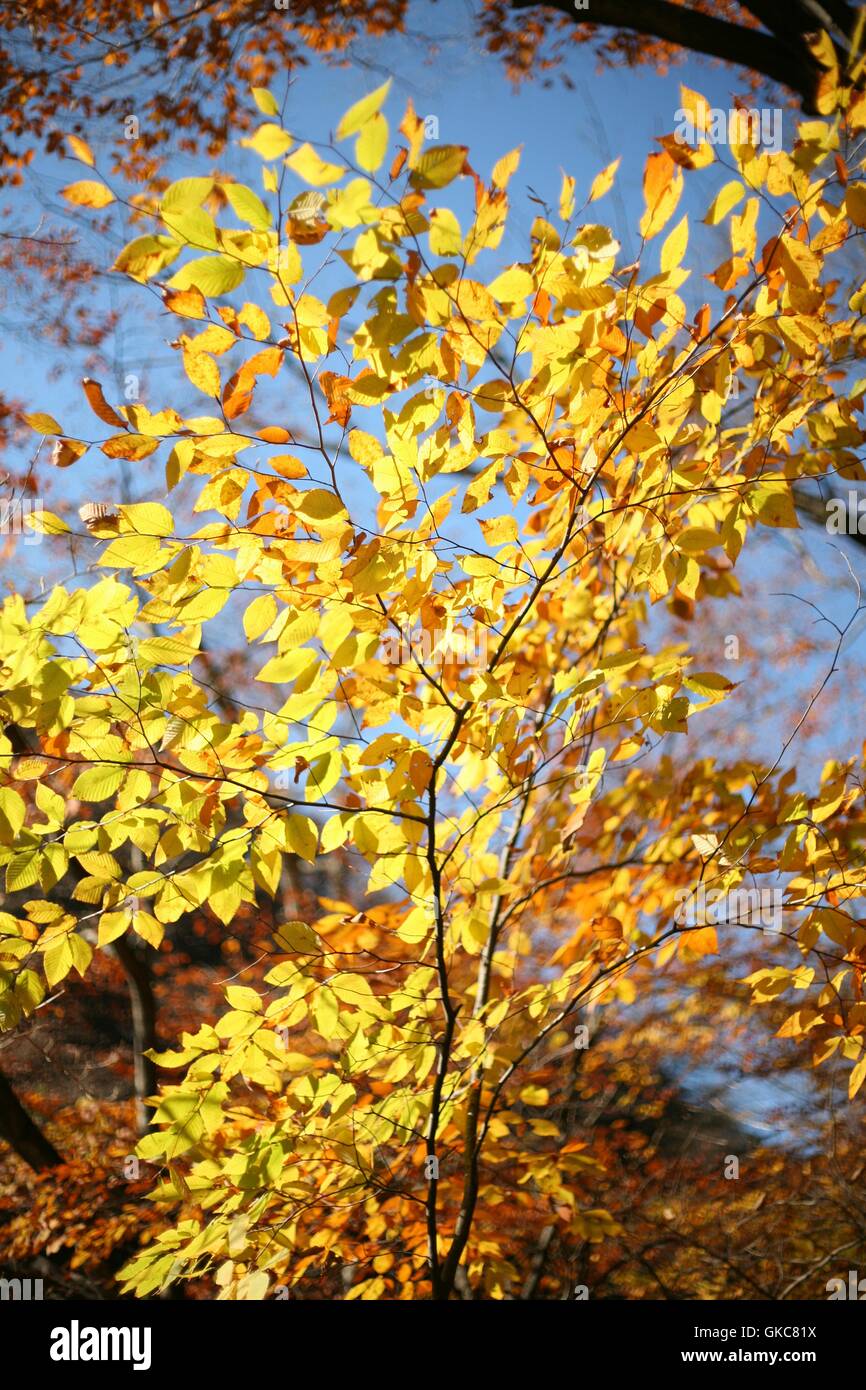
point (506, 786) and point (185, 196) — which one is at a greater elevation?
point (185, 196)

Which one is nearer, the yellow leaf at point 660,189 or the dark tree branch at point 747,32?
the yellow leaf at point 660,189

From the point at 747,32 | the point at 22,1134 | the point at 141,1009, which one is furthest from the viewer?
the point at 141,1009

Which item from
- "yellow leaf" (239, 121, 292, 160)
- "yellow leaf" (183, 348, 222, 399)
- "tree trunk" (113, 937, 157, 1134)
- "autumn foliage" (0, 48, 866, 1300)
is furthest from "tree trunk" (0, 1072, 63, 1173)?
"yellow leaf" (239, 121, 292, 160)

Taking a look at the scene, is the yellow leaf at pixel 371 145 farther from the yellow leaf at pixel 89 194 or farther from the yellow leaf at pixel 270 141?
the yellow leaf at pixel 89 194

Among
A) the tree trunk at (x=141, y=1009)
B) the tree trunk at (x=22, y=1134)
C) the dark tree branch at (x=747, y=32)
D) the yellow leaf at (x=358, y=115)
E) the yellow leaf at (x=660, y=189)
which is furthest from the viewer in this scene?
the tree trunk at (x=141, y=1009)

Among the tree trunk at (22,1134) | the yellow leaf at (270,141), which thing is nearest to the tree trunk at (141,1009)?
the tree trunk at (22,1134)

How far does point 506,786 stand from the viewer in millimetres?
2229

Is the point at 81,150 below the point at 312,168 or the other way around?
the other way around

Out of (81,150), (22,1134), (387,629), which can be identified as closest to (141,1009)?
(22,1134)

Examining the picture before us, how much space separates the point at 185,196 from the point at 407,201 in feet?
1.10

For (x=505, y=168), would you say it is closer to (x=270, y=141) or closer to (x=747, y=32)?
Result: (x=270, y=141)

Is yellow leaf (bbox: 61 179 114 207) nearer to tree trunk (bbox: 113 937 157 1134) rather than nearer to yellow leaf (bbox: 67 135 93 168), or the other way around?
yellow leaf (bbox: 67 135 93 168)
